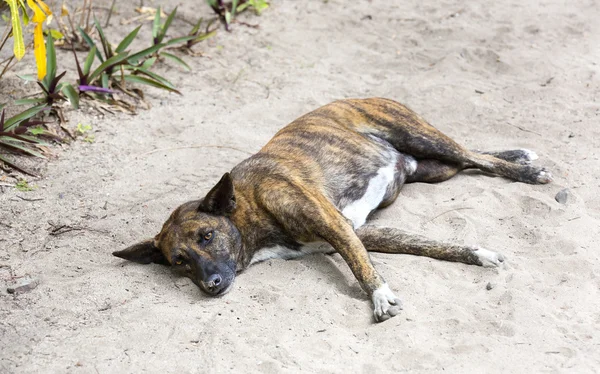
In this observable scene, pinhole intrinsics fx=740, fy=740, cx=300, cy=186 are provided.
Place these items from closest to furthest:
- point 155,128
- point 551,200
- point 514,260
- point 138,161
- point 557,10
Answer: point 514,260 → point 551,200 → point 138,161 → point 155,128 → point 557,10

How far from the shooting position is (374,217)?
628cm

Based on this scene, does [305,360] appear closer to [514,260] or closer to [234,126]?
[514,260]

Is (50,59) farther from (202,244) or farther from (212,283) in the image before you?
(212,283)

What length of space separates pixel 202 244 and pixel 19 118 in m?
2.64

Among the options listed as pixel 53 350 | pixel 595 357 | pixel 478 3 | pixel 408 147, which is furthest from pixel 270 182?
pixel 478 3

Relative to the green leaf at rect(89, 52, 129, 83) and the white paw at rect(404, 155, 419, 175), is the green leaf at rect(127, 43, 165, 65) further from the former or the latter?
the white paw at rect(404, 155, 419, 175)

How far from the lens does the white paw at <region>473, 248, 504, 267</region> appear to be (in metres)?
5.31

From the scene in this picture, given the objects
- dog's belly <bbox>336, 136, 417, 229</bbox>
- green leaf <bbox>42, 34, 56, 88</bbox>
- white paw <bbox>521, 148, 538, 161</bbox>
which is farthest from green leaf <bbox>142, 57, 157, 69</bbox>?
white paw <bbox>521, 148, 538, 161</bbox>

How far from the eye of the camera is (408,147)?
6738 mm

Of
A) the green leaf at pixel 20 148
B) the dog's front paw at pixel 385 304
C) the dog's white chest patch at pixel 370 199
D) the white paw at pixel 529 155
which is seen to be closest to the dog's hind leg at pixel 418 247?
the dog's white chest patch at pixel 370 199

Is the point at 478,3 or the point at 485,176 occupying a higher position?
the point at 478,3

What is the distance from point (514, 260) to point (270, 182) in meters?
1.91

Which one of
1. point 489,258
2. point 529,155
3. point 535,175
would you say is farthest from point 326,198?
point 529,155

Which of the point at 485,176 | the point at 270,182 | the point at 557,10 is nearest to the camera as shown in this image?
the point at 270,182
